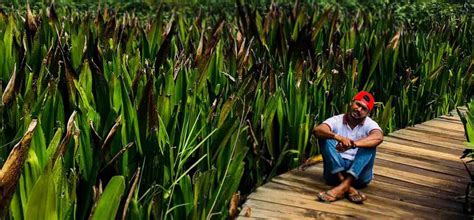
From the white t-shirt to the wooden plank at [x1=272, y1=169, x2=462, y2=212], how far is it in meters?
0.18

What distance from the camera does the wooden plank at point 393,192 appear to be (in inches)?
114

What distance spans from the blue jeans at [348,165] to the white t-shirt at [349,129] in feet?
0.16

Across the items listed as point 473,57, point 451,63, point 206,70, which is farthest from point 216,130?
point 473,57

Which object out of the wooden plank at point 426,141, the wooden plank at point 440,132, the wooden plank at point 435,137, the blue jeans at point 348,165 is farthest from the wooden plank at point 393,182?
the wooden plank at point 440,132

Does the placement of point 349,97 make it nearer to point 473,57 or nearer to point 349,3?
point 473,57

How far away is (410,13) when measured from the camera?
29.6 ft

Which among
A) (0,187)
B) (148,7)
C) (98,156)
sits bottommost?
(148,7)

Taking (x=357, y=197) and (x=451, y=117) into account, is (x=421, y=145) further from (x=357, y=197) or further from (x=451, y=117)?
(x=357, y=197)

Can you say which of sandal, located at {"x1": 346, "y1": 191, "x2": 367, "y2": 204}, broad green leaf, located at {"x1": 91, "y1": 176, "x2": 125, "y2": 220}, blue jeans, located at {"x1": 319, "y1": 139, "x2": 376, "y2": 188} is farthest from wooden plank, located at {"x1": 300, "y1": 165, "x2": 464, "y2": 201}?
broad green leaf, located at {"x1": 91, "y1": 176, "x2": 125, "y2": 220}

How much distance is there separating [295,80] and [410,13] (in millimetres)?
6055

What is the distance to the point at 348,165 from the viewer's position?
303cm

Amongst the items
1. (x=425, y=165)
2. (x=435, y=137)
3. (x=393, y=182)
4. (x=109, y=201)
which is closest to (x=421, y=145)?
(x=435, y=137)

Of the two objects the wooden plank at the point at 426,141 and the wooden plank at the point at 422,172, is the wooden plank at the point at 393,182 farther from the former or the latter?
the wooden plank at the point at 426,141

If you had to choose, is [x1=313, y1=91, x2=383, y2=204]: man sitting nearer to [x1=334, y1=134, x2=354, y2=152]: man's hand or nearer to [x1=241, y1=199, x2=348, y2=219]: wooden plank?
[x1=334, y1=134, x2=354, y2=152]: man's hand
